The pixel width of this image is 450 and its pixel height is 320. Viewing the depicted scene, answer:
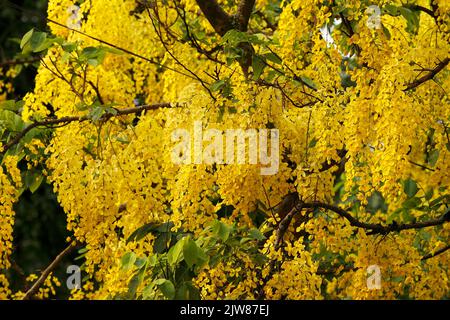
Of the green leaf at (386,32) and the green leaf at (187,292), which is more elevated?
the green leaf at (386,32)

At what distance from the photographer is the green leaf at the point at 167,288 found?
3.32m

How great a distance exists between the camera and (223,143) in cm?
407

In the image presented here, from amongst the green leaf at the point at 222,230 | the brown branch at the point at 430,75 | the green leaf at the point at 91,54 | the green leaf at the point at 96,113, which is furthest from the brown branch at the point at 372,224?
the green leaf at the point at 91,54

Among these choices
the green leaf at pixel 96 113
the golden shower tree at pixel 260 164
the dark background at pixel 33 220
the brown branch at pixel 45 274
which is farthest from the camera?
the dark background at pixel 33 220

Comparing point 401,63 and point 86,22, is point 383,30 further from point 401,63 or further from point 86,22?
point 86,22

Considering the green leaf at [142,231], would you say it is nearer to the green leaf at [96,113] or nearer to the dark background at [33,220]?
the green leaf at [96,113]

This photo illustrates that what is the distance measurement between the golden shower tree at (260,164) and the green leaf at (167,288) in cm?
9

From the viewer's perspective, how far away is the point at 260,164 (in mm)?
4043

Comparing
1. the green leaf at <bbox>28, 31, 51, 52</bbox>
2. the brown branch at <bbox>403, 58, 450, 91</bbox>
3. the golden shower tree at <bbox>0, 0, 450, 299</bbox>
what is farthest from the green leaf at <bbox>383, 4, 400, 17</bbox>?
the green leaf at <bbox>28, 31, 51, 52</bbox>

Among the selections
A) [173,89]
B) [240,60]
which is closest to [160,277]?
[240,60]

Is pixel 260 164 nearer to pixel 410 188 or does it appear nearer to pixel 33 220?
pixel 410 188

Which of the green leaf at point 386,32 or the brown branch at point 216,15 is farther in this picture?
the brown branch at point 216,15

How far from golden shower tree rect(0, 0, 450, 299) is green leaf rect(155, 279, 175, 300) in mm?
87

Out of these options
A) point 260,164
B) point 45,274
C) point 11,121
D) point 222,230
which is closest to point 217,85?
point 260,164
